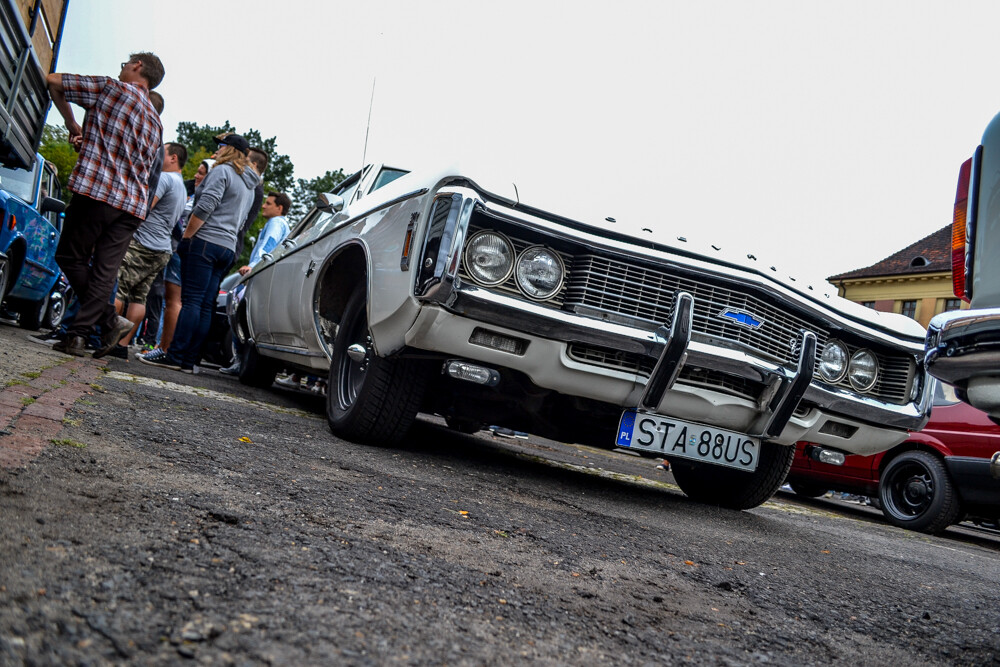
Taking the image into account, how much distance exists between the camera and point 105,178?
5191 millimetres

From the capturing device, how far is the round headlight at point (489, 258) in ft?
10.7

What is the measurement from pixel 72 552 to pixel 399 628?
61cm

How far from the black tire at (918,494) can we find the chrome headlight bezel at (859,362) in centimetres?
364

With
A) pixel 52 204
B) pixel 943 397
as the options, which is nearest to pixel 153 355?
pixel 52 204

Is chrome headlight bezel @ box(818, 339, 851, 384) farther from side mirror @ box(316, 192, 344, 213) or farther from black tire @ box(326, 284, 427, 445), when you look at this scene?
side mirror @ box(316, 192, 344, 213)

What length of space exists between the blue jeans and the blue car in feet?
4.39

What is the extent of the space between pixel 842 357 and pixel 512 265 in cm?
170

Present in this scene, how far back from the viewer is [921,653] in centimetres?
203

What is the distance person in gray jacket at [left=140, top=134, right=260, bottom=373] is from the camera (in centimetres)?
624

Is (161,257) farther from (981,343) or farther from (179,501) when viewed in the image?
(981,343)

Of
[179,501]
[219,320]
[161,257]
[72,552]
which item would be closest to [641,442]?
[179,501]

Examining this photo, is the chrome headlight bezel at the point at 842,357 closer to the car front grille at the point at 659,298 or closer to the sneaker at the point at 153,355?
the car front grille at the point at 659,298

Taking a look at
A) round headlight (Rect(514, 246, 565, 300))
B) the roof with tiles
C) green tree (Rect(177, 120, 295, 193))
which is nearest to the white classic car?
round headlight (Rect(514, 246, 565, 300))

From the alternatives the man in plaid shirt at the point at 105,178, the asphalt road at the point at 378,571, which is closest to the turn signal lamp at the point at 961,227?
the asphalt road at the point at 378,571
